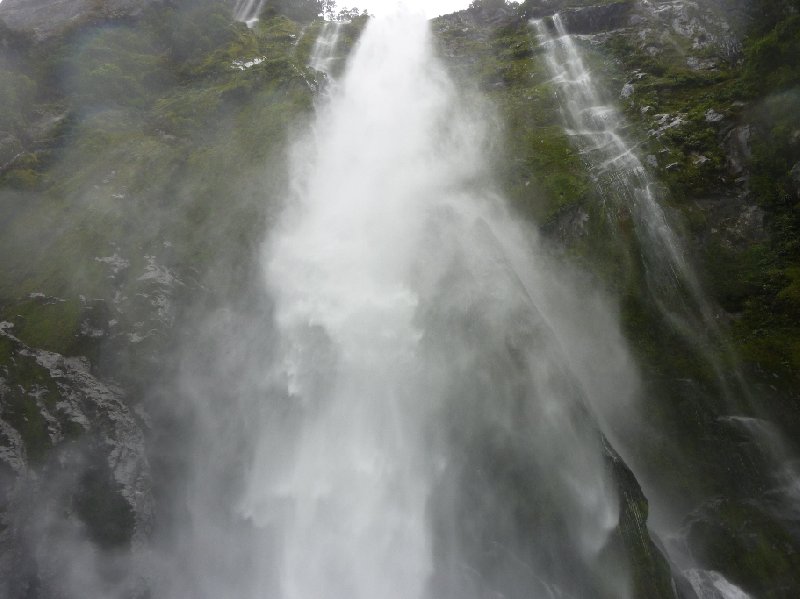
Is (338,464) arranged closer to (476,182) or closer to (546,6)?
(476,182)

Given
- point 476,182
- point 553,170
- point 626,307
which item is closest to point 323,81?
point 476,182

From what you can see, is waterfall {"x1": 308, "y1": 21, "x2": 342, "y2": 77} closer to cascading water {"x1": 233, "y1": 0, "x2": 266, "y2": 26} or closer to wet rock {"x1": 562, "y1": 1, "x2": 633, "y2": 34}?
cascading water {"x1": 233, "y1": 0, "x2": 266, "y2": 26}

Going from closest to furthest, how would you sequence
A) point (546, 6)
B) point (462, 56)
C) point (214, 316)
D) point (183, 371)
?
point (183, 371), point (214, 316), point (462, 56), point (546, 6)

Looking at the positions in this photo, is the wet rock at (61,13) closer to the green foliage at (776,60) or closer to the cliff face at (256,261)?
the cliff face at (256,261)

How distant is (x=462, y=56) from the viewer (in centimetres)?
2739

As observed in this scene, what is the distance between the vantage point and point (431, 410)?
13289 millimetres

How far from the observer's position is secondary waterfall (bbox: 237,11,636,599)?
1173 centimetres

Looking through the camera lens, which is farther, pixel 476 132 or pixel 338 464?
pixel 476 132

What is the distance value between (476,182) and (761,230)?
31.1ft

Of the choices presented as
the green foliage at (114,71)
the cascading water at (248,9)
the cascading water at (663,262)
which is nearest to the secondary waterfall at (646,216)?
the cascading water at (663,262)

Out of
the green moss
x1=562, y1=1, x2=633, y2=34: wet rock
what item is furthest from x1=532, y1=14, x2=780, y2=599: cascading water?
the green moss

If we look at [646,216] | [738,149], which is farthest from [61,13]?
[738,149]

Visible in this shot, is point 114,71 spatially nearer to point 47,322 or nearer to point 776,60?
point 47,322

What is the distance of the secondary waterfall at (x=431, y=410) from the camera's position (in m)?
11.7
